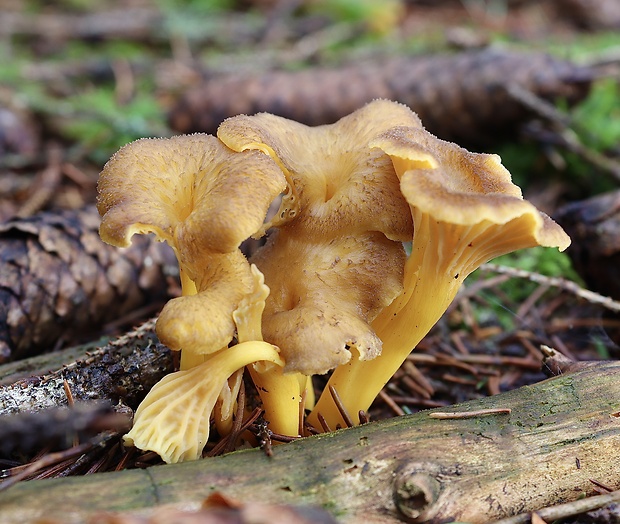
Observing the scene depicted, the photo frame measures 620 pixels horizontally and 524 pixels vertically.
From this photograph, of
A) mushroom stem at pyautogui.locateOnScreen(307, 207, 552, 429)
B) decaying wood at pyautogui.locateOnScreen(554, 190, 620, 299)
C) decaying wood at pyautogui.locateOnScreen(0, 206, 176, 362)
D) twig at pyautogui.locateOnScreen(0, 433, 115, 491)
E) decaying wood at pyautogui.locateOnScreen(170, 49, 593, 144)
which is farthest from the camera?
decaying wood at pyautogui.locateOnScreen(170, 49, 593, 144)

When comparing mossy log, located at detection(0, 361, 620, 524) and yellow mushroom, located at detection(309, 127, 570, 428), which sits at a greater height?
yellow mushroom, located at detection(309, 127, 570, 428)

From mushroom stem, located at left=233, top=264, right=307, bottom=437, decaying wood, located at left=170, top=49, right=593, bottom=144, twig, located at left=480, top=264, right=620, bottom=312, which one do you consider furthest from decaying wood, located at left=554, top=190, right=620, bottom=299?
mushroom stem, located at left=233, top=264, right=307, bottom=437

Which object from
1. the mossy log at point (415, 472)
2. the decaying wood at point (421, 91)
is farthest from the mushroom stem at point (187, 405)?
the decaying wood at point (421, 91)

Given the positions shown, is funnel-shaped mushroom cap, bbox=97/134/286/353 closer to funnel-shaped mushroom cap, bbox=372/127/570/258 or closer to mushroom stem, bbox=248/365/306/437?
mushroom stem, bbox=248/365/306/437

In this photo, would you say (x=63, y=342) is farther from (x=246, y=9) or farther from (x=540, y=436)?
(x=246, y=9)

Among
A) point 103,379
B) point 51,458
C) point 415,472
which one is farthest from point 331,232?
point 51,458

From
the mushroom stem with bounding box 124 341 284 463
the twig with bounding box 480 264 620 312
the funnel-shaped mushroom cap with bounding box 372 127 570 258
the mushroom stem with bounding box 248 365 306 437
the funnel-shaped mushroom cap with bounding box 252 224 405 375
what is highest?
the funnel-shaped mushroom cap with bounding box 372 127 570 258

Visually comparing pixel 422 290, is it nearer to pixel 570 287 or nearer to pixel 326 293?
pixel 326 293
